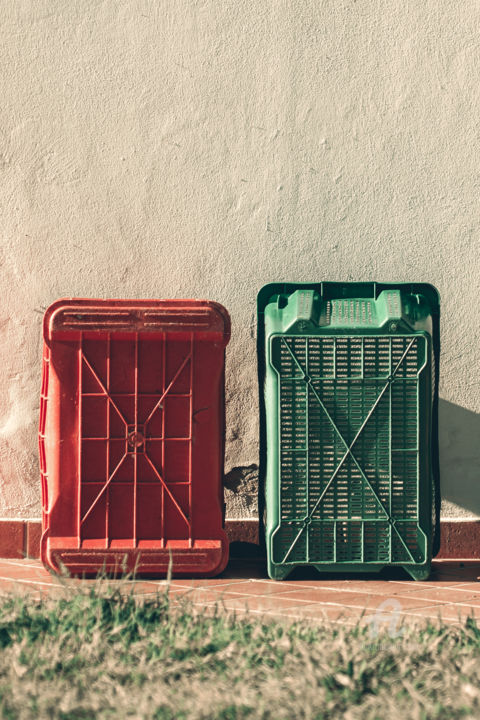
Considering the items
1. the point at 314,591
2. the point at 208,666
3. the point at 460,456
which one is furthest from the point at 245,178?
the point at 208,666

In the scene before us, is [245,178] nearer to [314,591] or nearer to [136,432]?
[136,432]

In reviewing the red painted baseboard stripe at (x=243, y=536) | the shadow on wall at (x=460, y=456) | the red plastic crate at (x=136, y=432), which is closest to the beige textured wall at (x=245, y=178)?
the red painted baseboard stripe at (x=243, y=536)

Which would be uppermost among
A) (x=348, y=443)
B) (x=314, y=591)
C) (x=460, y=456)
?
(x=348, y=443)

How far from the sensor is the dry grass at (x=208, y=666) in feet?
8.44

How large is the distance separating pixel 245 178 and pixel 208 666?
2.82 m

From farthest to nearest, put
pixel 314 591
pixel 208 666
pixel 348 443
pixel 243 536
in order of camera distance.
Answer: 1. pixel 243 536
2. pixel 348 443
3. pixel 314 591
4. pixel 208 666

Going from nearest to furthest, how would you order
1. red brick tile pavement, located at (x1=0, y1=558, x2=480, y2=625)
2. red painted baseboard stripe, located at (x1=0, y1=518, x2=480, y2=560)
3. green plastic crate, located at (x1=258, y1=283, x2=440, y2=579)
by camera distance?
red brick tile pavement, located at (x1=0, y1=558, x2=480, y2=625)
green plastic crate, located at (x1=258, y1=283, x2=440, y2=579)
red painted baseboard stripe, located at (x1=0, y1=518, x2=480, y2=560)

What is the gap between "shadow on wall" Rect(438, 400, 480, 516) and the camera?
4.98 m

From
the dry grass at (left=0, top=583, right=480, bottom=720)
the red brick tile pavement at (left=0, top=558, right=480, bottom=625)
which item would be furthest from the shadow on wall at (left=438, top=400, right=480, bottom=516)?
the dry grass at (left=0, top=583, right=480, bottom=720)

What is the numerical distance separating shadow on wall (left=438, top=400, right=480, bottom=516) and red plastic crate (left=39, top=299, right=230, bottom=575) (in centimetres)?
126

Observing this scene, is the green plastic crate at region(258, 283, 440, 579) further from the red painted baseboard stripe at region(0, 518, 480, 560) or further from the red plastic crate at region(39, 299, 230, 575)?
the red painted baseboard stripe at region(0, 518, 480, 560)

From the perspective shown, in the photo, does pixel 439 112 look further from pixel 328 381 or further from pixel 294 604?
pixel 294 604

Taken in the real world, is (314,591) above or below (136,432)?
below

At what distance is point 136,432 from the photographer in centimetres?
444
